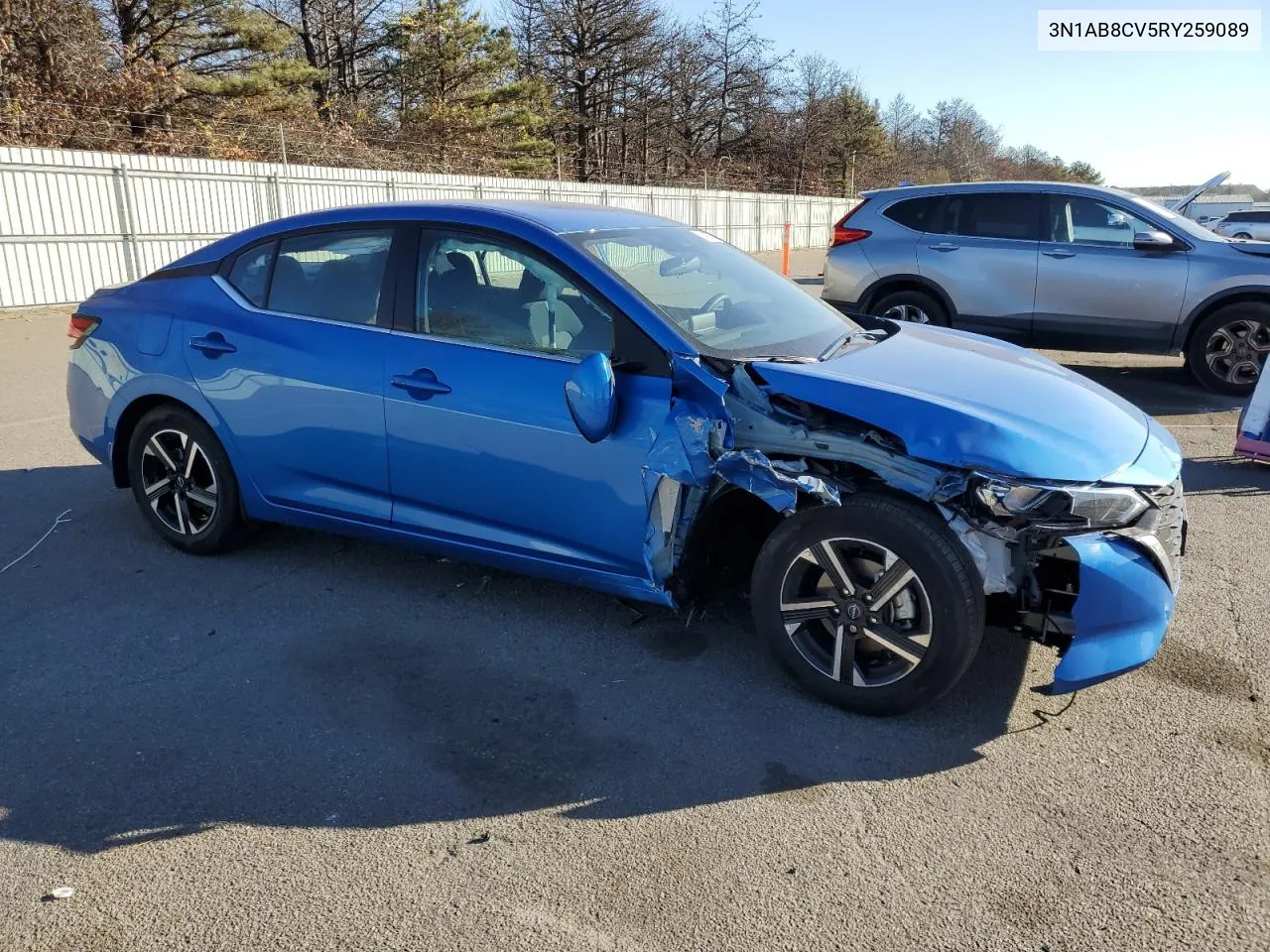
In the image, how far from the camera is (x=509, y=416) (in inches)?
147

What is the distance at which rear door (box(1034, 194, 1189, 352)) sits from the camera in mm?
8664

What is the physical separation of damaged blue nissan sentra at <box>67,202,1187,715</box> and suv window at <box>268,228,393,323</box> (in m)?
0.01

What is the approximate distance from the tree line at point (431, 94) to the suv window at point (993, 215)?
52.5ft

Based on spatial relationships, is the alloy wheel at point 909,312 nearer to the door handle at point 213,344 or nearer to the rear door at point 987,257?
the rear door at point 987,257

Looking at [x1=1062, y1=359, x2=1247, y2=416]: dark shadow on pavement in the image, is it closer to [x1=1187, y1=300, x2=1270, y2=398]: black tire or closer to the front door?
[x1=1187, y1=300, x2=1270, y2=398]: black tire

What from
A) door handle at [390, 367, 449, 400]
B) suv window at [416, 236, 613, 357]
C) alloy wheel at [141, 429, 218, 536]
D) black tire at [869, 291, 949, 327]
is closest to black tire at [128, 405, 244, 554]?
alloy wheel at [141, 429, 218, 536]

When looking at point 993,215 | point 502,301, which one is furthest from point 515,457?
point 993,215

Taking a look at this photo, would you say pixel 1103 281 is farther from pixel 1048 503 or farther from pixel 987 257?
pixel 1048 503

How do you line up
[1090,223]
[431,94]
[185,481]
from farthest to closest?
[431,94], [1090,223], [185,481]

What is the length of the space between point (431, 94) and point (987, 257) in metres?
32.3

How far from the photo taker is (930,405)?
3240mm

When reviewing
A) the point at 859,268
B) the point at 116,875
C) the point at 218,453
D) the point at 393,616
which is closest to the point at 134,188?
the point at 859,268

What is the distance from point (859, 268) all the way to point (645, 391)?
6684 mm

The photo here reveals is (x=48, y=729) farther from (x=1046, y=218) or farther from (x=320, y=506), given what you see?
(x=1046, y=218)
